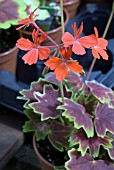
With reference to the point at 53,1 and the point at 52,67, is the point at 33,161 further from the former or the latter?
the point at 53,1

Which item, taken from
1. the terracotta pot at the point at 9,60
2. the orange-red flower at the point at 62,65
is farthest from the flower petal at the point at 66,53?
the terracotta pot at the point at 9,60

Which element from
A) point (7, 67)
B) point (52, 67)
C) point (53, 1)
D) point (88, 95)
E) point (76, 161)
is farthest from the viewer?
point (53, 1)

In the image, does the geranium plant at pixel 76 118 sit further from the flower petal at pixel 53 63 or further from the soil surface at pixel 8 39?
the soil surface at pixel 8 39

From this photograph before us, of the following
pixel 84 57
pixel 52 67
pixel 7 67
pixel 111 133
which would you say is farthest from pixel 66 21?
pixel 52 67

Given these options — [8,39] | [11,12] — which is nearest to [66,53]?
[11,12]

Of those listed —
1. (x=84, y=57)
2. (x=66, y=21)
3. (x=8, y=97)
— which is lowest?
(x=8, y=97)

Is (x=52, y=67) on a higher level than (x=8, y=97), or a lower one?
higher

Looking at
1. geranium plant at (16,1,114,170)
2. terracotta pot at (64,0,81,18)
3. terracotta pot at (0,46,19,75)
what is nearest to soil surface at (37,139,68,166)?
geranium plant at (16,1,114,170)

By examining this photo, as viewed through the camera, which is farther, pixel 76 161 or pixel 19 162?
pixel 19 162
